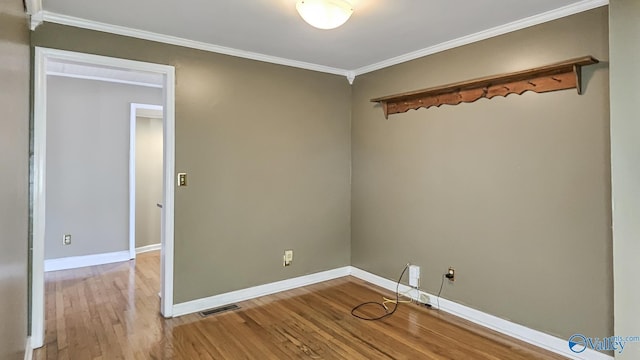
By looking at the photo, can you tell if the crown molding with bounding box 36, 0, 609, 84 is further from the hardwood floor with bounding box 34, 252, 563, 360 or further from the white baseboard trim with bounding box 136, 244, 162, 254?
the white baseboard trim with bounding box 136, 244, 162, 254

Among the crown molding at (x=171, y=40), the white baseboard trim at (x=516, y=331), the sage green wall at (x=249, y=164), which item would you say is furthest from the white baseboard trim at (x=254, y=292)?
the crown molding at (x=171, y=40)

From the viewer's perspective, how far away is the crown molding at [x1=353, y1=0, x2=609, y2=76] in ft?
7.92

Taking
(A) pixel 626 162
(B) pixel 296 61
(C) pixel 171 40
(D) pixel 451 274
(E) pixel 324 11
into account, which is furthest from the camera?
(B) pixel 296 61

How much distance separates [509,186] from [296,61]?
7.62ft

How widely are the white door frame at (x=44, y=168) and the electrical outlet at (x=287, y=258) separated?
1.13 meters

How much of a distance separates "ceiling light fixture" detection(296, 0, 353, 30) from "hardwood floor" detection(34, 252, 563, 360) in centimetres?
221

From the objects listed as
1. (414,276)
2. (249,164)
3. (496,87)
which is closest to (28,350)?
(249,164)

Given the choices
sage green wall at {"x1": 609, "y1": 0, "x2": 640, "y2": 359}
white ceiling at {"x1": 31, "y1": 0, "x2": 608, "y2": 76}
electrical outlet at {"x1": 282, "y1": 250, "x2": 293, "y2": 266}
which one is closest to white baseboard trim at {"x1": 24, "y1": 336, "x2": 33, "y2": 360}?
electrical outlet at {"x1": 282, "y1": 250, "x2": 293, "y2": 266}

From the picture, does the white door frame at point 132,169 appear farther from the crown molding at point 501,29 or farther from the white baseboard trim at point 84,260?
the crown molding at point 501,29

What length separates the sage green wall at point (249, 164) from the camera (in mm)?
3203

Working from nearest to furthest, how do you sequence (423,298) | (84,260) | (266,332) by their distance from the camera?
1. (266,332)
2. (423,298)
3. (84,260)

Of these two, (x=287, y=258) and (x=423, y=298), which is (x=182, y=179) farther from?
(x=423, y=298)

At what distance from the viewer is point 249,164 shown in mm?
3584

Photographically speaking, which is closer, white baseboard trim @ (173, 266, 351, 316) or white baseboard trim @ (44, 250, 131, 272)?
white baseboard trim @ (173, 266, 351, 316)
